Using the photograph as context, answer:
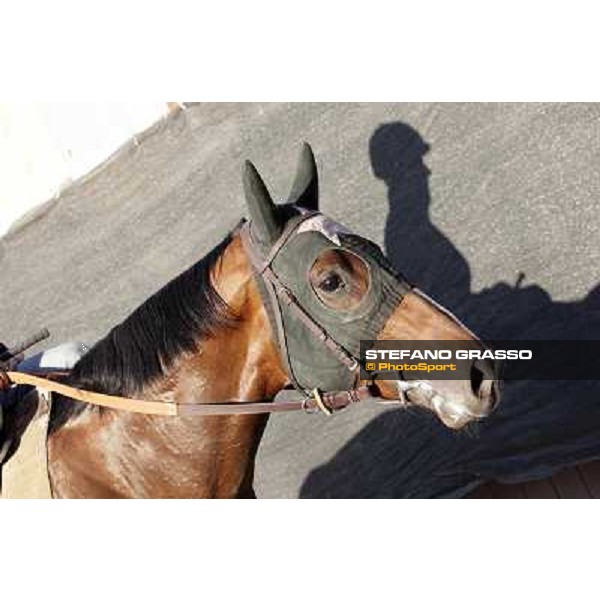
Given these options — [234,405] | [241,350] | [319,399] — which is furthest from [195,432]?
[319,399]

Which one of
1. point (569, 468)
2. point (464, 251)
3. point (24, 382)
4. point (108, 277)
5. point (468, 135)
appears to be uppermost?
point (468, 135)

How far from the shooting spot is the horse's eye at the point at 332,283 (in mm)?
3717

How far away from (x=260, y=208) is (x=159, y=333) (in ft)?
2.83

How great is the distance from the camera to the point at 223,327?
3.97m

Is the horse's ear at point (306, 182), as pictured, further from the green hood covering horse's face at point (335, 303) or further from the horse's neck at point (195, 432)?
the horse's neck at point (195, 432)

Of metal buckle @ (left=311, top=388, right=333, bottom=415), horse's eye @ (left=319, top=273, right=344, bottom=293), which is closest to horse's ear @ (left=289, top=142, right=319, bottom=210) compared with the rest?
horse's eye @ (left=319, top=273, right=344, bottom=293)

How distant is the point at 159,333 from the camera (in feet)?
13.4

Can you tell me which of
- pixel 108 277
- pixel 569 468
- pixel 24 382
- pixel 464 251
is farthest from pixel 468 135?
pixel 24 382

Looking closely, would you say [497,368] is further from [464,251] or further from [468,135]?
[468,135]

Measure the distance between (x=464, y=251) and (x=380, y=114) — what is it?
169 cm

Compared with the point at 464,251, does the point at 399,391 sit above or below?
below

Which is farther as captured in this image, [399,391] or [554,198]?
[554,198]

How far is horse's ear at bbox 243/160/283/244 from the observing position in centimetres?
362
